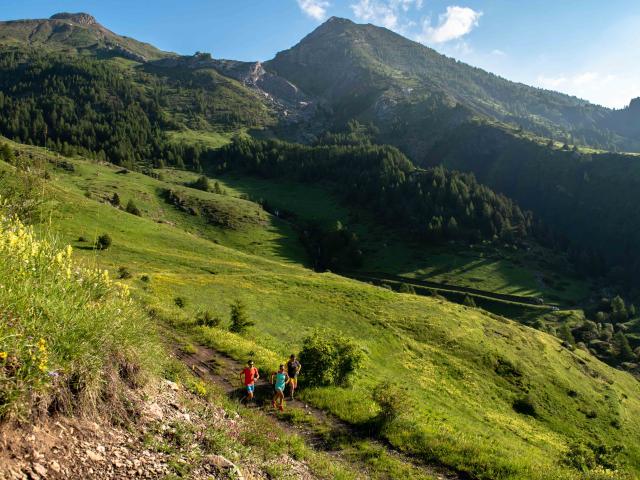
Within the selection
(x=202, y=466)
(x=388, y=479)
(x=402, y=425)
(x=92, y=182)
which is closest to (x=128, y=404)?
(x=202, y=466)

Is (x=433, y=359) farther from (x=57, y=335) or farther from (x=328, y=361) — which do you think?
(x=57, y=335)

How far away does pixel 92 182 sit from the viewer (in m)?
144

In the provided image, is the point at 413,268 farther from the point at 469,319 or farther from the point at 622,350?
the point at 469,319

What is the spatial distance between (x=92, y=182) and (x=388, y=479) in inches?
6076

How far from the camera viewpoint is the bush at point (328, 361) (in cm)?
2542

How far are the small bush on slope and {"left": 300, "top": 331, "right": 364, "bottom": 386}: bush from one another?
1542 centimetres

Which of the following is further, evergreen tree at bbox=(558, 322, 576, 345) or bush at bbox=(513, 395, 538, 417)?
evergreen tree at bbox=(558, 322, 576, 345)

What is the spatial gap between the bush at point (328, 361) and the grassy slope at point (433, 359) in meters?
1.06

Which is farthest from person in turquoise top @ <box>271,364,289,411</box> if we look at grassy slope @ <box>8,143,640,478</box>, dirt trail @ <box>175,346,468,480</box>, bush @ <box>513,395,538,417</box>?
bush @ <box>513,395,538,417</box>

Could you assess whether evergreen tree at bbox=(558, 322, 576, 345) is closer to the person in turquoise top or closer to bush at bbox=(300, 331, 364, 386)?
bush at bbox=(300, 331, 364, 386)

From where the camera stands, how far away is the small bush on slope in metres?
7.12

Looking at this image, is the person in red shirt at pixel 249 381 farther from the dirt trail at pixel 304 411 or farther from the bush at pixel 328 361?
the bush at pixel 328 361

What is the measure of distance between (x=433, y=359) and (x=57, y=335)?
1811 inches

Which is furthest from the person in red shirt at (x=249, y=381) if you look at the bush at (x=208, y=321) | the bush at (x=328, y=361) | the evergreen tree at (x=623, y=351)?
the evergreen tree at (x=623, y=351)
